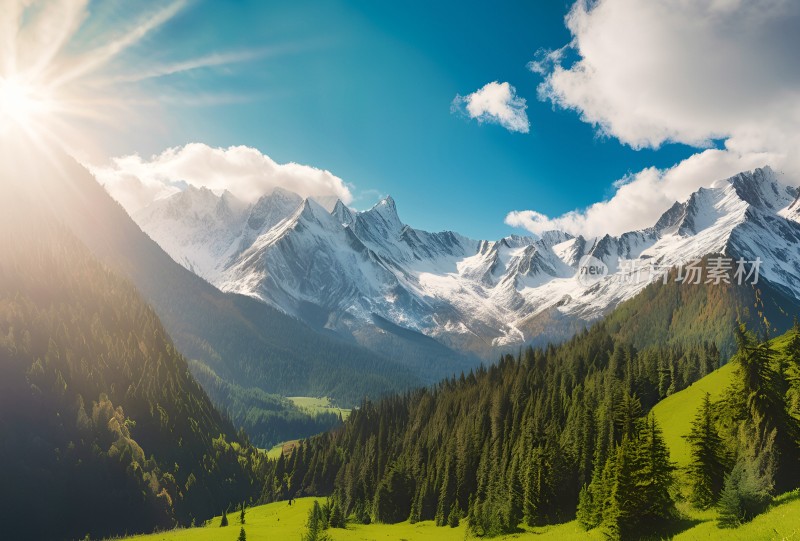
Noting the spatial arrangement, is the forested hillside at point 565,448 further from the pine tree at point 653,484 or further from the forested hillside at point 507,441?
the forested hillside at point 507,441

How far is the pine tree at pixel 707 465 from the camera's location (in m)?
51.6

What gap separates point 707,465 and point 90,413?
136798mm

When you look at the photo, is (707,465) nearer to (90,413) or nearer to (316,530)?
(316,530)

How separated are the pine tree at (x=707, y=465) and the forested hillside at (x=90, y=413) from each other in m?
118

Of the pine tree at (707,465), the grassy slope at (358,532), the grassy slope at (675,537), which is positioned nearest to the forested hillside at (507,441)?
the pine tree at (707,465)

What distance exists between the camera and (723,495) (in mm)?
43312

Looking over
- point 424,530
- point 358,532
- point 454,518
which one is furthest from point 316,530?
point 454,518

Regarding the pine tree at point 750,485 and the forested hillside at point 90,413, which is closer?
the pine tree at point 750,485

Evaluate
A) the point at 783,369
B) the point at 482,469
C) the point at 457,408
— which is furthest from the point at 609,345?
the point at 783,369

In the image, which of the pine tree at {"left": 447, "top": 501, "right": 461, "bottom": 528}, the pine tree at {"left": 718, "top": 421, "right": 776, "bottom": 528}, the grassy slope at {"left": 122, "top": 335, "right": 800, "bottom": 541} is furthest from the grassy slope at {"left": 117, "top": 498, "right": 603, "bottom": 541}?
the pine tree at {"left": 718, "top": 421, "right": 776, "bottom": 528}

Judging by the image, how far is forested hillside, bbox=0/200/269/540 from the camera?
379 ft

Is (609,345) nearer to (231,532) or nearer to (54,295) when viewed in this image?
(231,532)

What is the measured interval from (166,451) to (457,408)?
82.5 meters

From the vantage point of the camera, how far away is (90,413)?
134 meters
